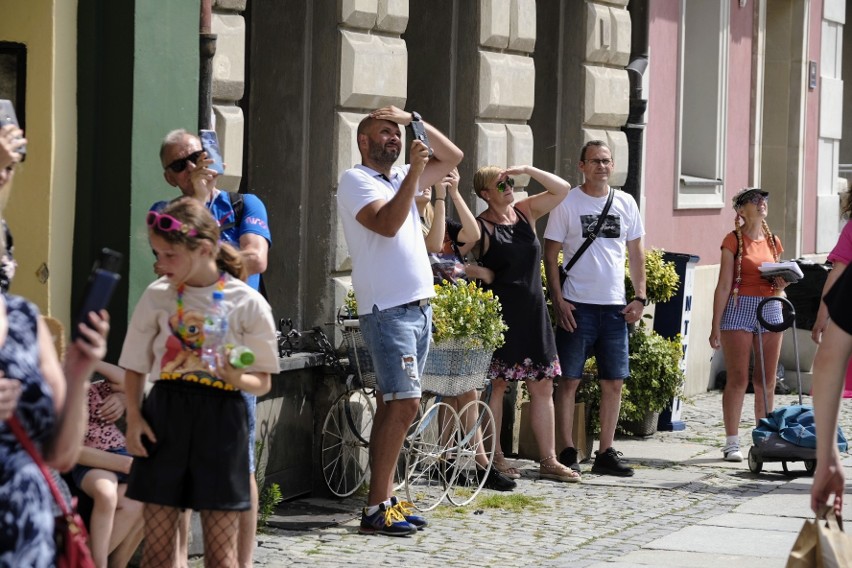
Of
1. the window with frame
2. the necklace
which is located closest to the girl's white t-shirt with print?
the necklace

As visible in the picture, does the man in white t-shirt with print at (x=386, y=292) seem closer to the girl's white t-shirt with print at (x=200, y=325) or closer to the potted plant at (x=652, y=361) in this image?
the girl's white t-shirt with print at (x=200, y=325)

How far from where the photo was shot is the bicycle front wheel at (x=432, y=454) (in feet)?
26.6

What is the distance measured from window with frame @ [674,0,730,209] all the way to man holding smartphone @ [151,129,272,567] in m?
9.08

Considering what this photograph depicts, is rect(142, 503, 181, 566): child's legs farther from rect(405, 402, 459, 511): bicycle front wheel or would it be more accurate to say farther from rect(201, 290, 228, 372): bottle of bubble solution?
rect(405, 402, 459, 511): bicycle front wheel

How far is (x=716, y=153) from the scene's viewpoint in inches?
600

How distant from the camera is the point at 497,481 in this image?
893 cm

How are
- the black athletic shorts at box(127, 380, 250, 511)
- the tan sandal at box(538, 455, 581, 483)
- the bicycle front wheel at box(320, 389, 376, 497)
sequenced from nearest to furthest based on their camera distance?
1. the black athletic shorts at box(127, 380, 250, 511)
2. the bicycle front wheel at box(320, 389, 376, 497)
3. the tan sandal at box(538, 455, 581, 483)

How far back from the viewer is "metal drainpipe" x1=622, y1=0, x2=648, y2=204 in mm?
12727

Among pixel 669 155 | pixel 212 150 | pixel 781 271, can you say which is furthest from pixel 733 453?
pixel 212 150

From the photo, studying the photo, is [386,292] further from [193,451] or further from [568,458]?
[568,458]

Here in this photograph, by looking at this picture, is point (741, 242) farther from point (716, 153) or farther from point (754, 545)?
point (716, 153)

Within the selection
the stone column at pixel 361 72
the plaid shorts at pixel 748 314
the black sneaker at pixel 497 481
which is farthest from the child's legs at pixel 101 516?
the plaid shorts at pixel 748 314

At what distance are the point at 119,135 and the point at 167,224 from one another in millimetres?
1670

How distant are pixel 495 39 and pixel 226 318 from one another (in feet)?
18.5
